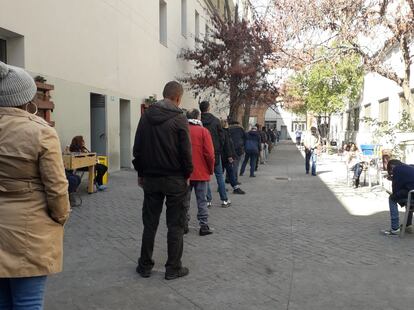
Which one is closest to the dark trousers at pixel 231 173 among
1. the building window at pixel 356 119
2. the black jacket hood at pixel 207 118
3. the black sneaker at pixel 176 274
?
the black jacket hood at pixel 207 118

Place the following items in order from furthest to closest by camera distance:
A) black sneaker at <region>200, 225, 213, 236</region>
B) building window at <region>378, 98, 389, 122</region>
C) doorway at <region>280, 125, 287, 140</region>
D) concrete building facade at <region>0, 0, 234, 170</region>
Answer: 1. doorway at <region>280, 125, 287, 140</region>
2. building window at <region>378, 98, 389, 122</region>
3. concrete building facade at <region>0, 0, 234, 170</region>
4. black sneaker at <region>200, 225, 213, 236</region>

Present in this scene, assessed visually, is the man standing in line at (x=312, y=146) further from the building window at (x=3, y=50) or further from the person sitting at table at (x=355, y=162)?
the building window at (x=3, y=50)

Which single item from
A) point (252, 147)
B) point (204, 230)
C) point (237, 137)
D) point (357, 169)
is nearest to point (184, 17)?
point (252, 147)

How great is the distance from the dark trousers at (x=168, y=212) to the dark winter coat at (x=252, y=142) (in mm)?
9718

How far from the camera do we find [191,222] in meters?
7.30

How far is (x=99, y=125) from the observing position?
13.2 meters

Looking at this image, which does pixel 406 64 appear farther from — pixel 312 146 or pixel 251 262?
pixel 251 262

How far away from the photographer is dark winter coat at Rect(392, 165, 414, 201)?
624 centimetres

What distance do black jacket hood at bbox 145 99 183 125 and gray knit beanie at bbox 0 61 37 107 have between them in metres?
2.09

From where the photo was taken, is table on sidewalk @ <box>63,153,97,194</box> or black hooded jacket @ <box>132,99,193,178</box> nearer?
black hooded jacket @ <box>132,99,193,178</box>

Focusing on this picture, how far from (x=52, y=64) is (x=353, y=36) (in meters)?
7.11

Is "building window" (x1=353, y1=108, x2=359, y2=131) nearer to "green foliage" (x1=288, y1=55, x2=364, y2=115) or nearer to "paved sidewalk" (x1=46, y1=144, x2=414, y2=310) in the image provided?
"green foliage" (x1=288, y1=55, x2=364, y2=115)

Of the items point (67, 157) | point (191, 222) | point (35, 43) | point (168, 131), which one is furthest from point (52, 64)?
point (168, 131)

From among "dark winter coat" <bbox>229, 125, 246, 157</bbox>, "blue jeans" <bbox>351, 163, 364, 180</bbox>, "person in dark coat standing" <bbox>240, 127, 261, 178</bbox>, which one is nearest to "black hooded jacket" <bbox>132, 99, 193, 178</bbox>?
"dark winter coat" <bbox>229, 125, 246, 157</bbox>
